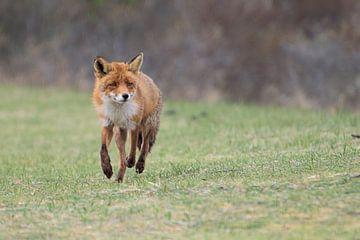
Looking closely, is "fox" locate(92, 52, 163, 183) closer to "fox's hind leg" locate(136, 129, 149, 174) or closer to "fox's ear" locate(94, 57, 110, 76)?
"fox's ear" locate(94, 57, 110, 76)

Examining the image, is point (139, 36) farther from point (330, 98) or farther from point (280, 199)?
point (280, 199)

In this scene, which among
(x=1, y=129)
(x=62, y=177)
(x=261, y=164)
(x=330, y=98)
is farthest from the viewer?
Answer: (x=330, y=98)

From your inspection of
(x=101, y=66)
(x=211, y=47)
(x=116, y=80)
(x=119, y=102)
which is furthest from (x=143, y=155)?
(x=211, y=47)

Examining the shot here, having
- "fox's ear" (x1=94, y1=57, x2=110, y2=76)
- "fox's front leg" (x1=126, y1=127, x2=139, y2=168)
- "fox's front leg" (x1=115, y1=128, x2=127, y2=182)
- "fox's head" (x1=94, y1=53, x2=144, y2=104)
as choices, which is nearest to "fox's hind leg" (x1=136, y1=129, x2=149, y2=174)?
"fox's front leg" (x1=126, y1=127, x2=139, y2=168)

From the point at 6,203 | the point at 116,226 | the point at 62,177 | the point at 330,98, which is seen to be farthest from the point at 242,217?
the point at 330,98

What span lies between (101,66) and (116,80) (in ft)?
0.93

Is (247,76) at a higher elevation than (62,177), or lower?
higher

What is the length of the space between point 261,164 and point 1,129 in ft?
42.6

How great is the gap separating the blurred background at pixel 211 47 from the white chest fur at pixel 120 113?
16.3 m

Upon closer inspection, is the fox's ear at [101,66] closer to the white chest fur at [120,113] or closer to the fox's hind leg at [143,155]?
the white chest fur at [120,113]

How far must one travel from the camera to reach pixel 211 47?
100 feet

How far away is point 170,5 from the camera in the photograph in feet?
107

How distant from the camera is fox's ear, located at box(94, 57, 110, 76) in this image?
1088 cm

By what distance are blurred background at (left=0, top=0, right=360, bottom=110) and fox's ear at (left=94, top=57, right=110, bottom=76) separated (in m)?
16.4
